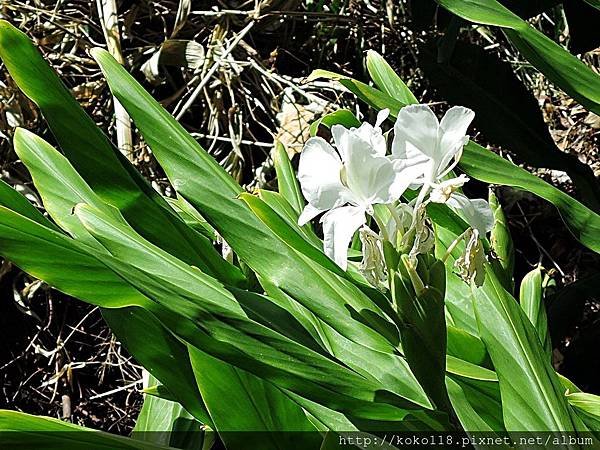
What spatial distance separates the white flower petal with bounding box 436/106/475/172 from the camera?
592 millimetres

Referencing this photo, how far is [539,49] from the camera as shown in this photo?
36.0 inches

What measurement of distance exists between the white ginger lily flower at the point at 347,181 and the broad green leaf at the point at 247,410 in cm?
22

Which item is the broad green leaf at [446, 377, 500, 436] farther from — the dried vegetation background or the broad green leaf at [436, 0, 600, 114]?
the dried vegetation background

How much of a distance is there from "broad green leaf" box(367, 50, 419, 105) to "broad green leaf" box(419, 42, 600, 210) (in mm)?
244

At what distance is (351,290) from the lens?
0.76 meters

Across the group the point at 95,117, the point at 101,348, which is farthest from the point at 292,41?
the point at 101,348

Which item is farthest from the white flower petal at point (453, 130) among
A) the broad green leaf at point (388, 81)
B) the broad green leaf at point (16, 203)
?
the broad green leaf at point (388, 81)

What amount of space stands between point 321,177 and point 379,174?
0.05 metres

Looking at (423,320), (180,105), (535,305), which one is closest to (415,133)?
(423,320)

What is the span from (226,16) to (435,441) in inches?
42.3

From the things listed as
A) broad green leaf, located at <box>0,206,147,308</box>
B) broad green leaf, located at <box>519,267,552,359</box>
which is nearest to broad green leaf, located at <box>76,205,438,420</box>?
broad green leaf, located at <box>0,206,147,308</box>

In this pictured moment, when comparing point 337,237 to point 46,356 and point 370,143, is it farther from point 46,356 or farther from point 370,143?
point 46,356

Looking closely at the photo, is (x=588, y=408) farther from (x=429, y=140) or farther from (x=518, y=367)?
(x=429, y=140)

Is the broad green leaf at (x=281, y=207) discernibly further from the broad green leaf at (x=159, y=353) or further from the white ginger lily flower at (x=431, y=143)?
the white ginger lily flower at (x=431, y=143)
